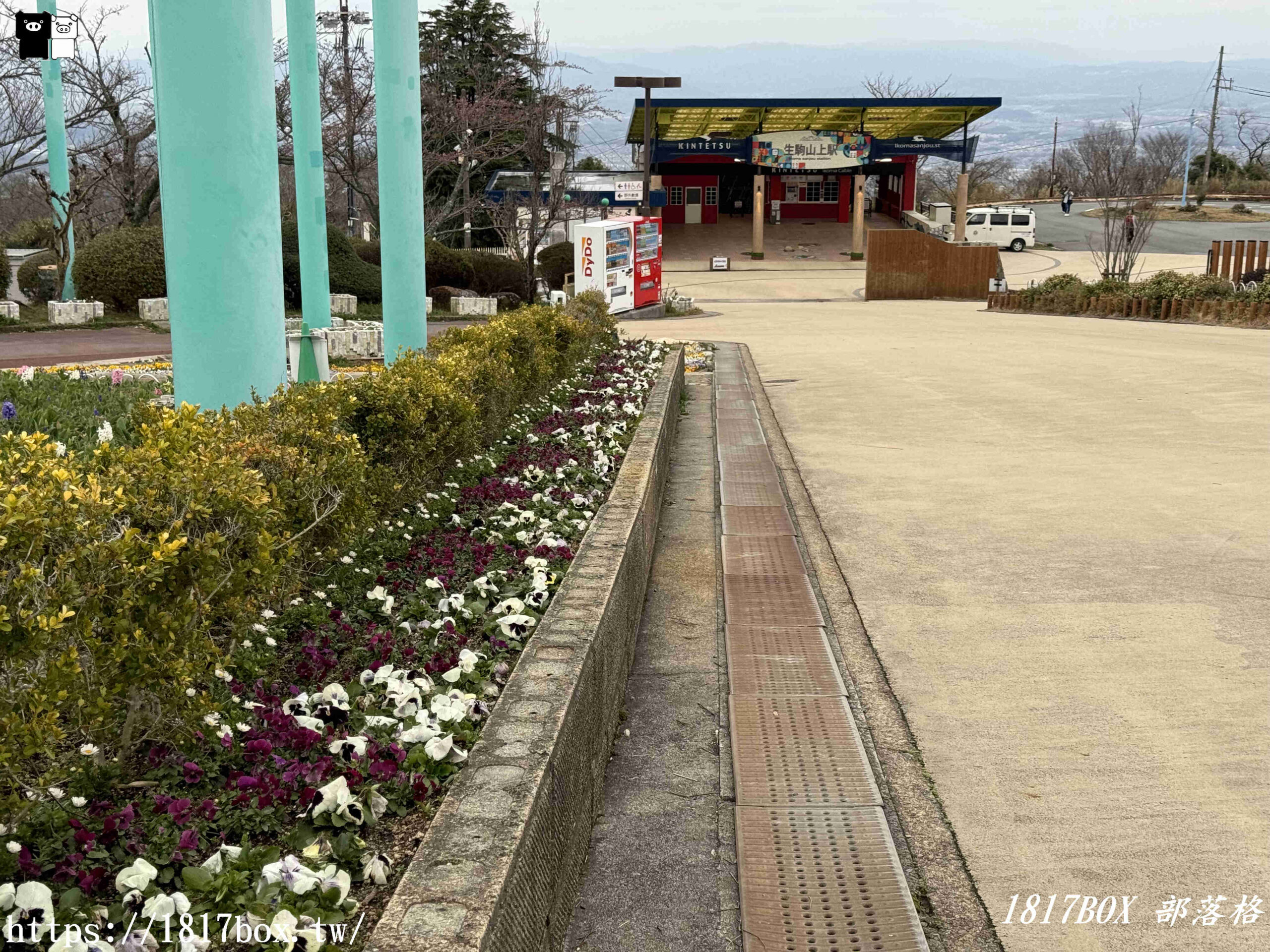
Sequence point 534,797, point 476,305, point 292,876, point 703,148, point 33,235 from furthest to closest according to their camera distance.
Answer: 1. point 703,148
2. point 33,235
3. point 476,305
4. point 534,797
5. point 292,876

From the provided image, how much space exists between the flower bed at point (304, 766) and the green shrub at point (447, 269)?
22.4m

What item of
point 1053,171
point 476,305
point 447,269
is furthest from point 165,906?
point 1053,171

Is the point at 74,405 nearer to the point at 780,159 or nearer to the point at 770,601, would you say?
the point at 770,601

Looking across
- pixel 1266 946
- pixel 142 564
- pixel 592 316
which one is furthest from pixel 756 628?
pixel 592 316

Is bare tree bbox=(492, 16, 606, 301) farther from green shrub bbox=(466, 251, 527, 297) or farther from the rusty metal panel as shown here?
the rusty metal panel

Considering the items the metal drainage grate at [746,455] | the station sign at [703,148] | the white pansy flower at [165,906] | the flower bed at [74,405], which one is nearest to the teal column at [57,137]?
Result: the flower bed at [74,405]

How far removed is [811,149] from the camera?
49.4 meters

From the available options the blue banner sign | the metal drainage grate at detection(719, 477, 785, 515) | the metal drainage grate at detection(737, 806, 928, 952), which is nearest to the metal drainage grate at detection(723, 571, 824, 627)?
the metal drainage grate at detection(719, 477, 785, 515)

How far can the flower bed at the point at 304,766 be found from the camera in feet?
8.23

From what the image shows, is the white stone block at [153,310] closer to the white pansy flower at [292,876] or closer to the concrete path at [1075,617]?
the concrete path at [1075,617]

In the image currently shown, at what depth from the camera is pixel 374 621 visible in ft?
14.4

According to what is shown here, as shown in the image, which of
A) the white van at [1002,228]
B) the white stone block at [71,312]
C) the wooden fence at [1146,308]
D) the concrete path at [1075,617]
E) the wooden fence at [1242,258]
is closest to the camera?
the concrete path at [1075,617]

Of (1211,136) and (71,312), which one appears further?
(1211,136)

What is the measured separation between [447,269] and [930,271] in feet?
44.7
